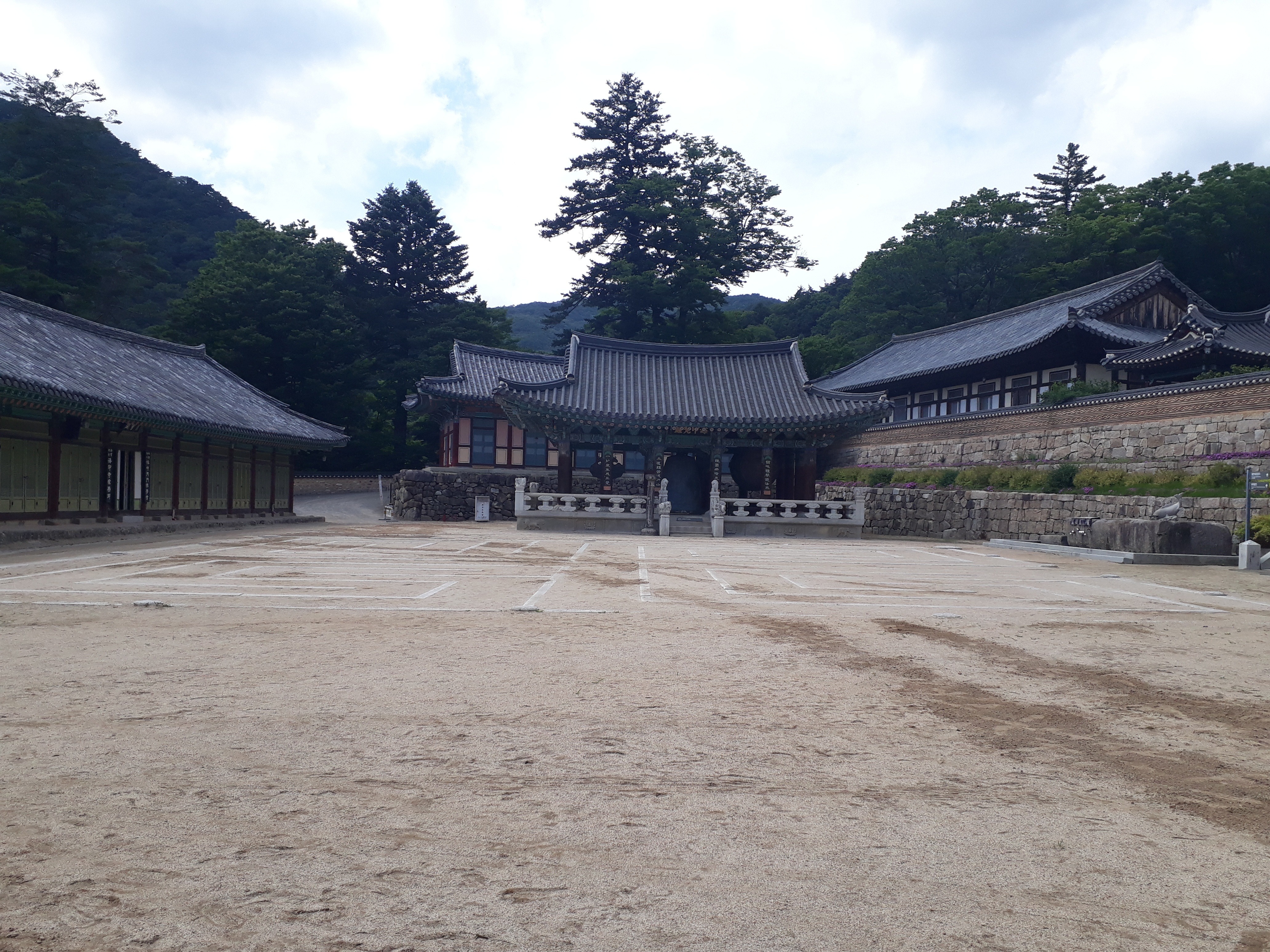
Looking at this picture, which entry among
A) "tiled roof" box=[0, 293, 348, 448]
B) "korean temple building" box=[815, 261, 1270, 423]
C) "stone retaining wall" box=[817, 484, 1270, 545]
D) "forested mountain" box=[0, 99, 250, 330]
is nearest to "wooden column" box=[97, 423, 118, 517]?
"tiled roof" box=[0, 293, 348, 448]

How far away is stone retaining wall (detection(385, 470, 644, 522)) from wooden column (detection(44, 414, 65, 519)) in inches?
589

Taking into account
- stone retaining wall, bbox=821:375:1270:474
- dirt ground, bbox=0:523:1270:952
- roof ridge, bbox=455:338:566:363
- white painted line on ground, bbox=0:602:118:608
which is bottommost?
white painted line on ground, bbox=0:602:118:608

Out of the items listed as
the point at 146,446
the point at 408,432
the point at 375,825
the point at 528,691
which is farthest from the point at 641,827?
the point at 408,432

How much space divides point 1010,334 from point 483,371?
2205 cm

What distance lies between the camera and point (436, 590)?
9.51m

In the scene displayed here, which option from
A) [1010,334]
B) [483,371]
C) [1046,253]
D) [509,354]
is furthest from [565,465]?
[1046,253]

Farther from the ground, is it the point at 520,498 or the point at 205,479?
the point at 205,479

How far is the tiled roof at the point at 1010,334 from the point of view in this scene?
26.9m

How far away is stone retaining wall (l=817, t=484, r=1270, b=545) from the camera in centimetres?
1703

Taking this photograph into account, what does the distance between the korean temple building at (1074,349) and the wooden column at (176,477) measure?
25001 mm

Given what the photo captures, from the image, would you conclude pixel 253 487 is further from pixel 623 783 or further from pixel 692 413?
pixel 623 783

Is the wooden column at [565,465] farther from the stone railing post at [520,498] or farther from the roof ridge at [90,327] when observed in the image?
the roof ridge at [90,327]

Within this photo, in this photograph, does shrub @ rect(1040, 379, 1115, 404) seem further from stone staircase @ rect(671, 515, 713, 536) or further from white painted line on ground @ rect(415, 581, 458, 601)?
white painted line on ground @ rect(415, 581, 458, 601)

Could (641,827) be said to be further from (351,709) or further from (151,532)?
(151,532)
